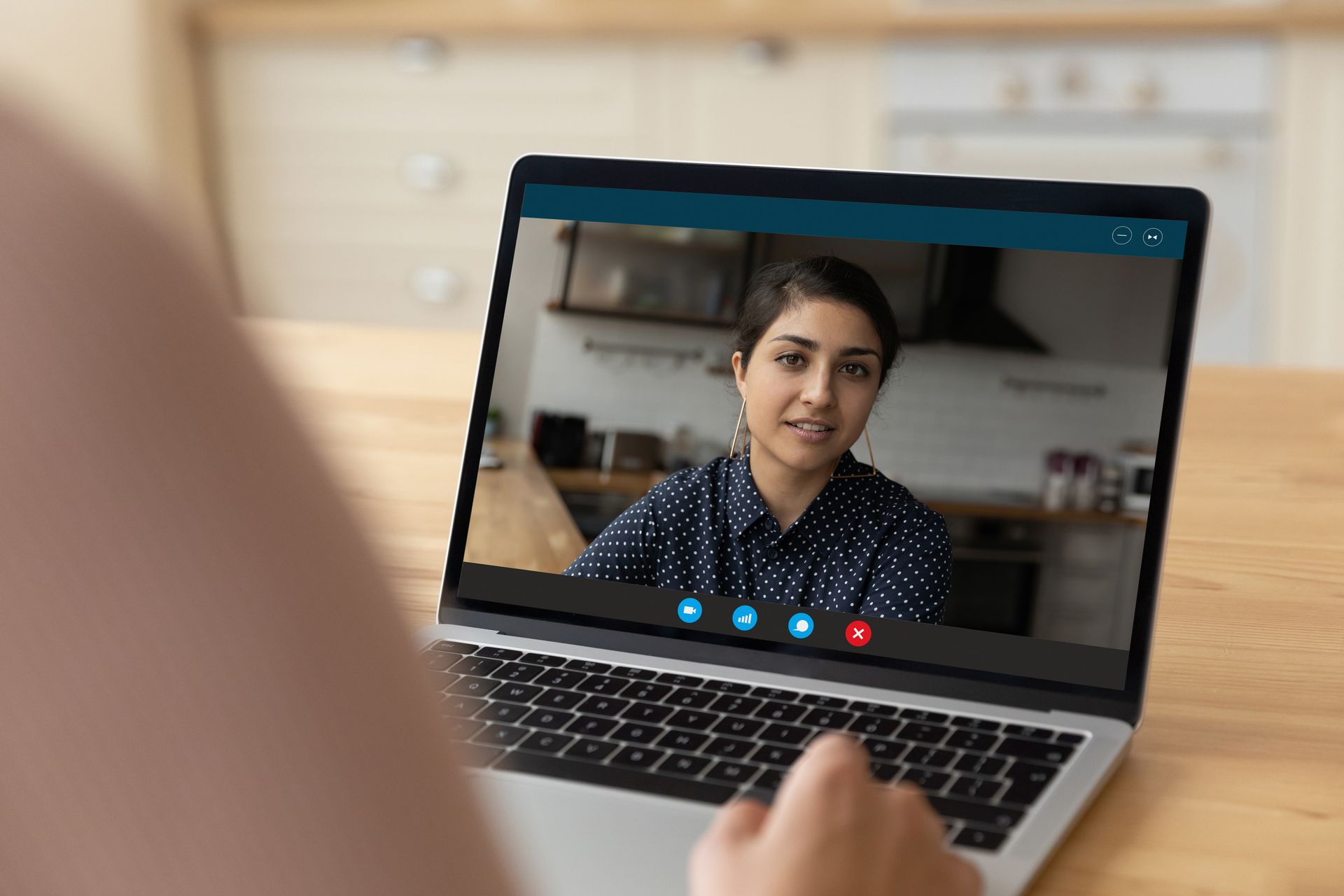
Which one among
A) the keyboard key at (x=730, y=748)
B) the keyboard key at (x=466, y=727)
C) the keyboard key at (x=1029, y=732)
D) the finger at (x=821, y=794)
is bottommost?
the keyboard key at (x=466, y=727)

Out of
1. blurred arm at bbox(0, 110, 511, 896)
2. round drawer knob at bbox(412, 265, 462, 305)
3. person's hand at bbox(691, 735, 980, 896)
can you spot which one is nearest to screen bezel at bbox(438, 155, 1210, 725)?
person's hand at bbox(691, 735, 980, 896)

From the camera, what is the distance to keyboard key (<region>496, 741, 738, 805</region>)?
0.47 meters

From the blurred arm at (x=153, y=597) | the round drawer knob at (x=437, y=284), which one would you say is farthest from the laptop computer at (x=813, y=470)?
the round drawer knob at (x=437, y=284)

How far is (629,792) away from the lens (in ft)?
1.54

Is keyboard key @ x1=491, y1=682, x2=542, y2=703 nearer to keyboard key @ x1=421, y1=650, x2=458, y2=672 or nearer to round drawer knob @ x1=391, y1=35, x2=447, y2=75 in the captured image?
keyboard key @ x1=421, y1=650, x2=458, y2=672

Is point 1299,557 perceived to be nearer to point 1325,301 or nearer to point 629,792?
point 629,792

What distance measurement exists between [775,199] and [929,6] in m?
2.11

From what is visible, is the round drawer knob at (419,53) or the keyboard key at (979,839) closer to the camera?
the keyboard key at (979,839)

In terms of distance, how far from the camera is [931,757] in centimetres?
49

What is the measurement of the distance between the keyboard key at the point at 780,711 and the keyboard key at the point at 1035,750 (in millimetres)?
91

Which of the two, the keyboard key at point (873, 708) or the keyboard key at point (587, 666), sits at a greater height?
the keyboard key at point (873, 708)

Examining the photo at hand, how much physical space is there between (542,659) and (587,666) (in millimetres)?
26

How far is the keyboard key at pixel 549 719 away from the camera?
1.74 feet

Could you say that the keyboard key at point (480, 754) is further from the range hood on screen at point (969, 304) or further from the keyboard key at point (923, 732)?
the range hood on screen at point (969, 304)
